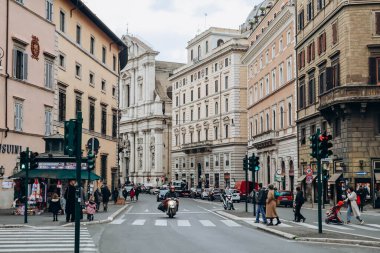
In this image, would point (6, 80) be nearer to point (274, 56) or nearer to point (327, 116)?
point (327, 116)

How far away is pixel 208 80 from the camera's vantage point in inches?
3607

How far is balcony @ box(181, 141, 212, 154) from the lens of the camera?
9060cm

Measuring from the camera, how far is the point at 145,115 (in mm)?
110562

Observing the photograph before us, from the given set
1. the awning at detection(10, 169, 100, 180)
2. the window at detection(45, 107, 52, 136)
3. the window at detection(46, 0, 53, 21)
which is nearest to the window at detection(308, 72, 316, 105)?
the window at detection(45, 107, 52, 136)

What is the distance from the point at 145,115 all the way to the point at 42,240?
9197 cm

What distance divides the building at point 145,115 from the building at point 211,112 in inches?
168

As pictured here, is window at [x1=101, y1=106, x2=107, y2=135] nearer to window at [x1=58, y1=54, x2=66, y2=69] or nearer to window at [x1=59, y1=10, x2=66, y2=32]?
window at [x1=58, y1=54, x2=66, y2=69]

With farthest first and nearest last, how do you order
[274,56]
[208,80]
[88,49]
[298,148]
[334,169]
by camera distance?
1. [208,80]
2. [274,56]
3. [298,148]
4. [88,49]
5. [334,169]

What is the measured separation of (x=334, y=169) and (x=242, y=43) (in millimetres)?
41019

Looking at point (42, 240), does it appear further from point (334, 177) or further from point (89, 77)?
point (89, 77)

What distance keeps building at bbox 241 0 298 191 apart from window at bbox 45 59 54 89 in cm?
2344

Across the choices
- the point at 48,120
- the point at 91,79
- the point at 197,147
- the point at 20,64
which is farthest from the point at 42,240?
the point at 197,147

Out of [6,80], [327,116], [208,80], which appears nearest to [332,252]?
[6,80]

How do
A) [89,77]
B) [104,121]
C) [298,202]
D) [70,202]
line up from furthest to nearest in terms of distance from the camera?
1. [104,121]
2. [89,77]
3. [298,202]
4. [70,202]
